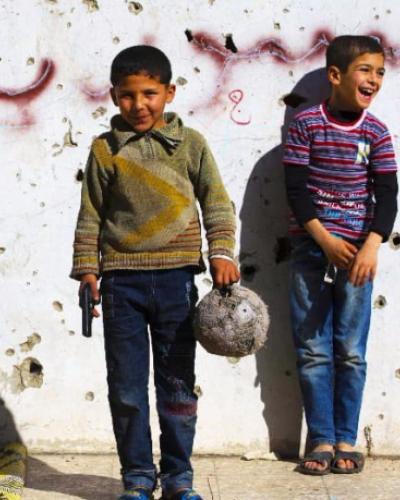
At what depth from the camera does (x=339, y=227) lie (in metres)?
5.22

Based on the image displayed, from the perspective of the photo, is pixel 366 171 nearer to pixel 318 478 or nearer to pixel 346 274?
pixel 346 274

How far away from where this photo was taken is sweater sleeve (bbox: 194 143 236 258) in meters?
4.47

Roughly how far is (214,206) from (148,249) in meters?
0.28

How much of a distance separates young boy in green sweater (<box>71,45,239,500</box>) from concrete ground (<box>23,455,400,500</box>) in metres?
0.47

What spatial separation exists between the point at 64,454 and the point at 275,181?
4.89 feet

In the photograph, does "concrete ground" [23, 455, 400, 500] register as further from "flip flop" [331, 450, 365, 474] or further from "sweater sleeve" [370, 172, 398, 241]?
"sweater sleeve" [370, 172, 398, 241]

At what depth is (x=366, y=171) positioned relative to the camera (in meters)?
5.22

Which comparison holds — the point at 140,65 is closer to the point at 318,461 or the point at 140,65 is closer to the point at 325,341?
the point at 325,341

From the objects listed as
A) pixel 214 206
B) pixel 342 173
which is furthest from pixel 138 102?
pixel 342 173

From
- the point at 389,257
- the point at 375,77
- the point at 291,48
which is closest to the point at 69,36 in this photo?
the point at 291,48

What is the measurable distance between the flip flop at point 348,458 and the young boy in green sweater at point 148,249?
3.09ft

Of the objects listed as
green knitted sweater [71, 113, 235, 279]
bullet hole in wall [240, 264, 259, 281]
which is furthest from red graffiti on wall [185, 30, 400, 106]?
green knitted sweater [71, 113, 235, 279]

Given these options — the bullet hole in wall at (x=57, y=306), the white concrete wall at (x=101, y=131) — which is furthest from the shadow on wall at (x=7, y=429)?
the bullet hole in wall at (x=57, y=306)

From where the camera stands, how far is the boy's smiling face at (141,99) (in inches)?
173
